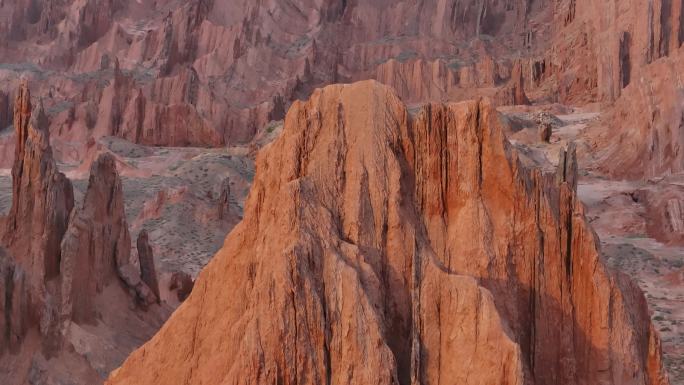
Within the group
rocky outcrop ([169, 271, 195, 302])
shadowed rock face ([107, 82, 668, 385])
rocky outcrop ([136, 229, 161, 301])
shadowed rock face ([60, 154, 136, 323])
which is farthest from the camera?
rocky outcrop ([169, 271, 195, 302])

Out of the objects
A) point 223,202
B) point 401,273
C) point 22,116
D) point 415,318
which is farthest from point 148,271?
point 223,202

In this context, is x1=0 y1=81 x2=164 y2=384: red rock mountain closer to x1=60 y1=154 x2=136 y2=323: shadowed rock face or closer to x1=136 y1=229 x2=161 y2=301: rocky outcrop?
x1=60 y1=154 x2=136 y2=323: shadowed rock face

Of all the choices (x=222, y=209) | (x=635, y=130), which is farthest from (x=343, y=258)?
(x=635, y=130)

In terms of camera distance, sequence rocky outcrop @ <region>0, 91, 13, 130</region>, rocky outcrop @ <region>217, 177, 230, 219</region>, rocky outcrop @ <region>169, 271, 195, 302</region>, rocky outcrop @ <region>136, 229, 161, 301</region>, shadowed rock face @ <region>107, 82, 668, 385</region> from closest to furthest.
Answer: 1. shadowed rock face @ <region>107, 82, 668, 385</region>
2. rocky outcrop @ <region>136, 229, 161, 301</region>
3. rocky outcrop @ <region>169, 271, 195, 302</region>
4. rocky outcrop @ <region>217, 177, 230, 219</region>
5. rocky outcrop @ <region>0, 91, 13, 130</region>

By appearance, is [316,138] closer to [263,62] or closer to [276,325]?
[276,325]

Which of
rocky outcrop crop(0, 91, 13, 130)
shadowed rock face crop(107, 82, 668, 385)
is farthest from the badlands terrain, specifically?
rocky outcrop crop(0, 91, 13, 130)

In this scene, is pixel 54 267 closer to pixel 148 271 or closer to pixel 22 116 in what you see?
pixel 148 271

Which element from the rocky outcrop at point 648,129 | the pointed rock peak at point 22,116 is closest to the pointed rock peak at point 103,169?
the pointed rock peak at point 22,116

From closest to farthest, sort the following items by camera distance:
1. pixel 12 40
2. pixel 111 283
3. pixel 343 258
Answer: pixel 343 258 → pixel 111 283 → pixel 12 40
